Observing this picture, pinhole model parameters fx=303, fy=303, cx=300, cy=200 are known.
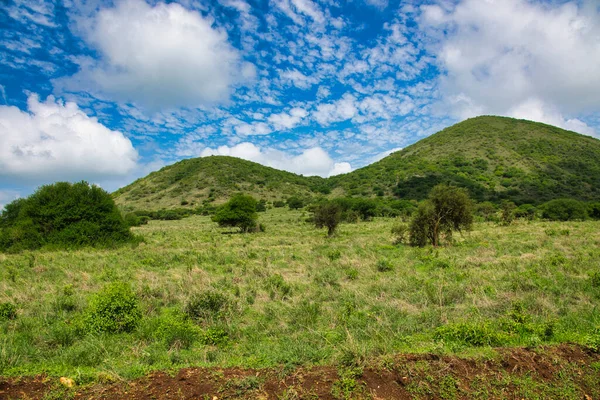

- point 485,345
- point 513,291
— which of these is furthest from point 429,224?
point 485,345

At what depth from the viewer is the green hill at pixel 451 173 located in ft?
213

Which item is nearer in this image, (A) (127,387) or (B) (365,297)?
(A) (127,387)

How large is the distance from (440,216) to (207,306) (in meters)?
18.2

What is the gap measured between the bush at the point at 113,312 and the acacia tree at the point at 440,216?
1864 centimetres

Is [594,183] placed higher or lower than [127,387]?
higher

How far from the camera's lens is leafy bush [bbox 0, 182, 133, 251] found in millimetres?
20859

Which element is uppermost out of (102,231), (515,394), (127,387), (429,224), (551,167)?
(551,167)

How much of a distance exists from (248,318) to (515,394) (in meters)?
5.80

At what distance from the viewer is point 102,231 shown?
898 inches

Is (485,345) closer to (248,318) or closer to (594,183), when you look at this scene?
(248,318)

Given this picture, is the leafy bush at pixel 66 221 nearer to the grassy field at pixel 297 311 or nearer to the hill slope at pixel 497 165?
the grassy field at pixel 297 311

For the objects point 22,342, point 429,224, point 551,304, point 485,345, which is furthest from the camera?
point 429,224

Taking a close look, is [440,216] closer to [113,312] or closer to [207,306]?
[207,306]

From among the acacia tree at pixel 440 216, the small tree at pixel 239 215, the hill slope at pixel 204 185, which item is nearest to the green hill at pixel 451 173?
the hill slope at pixel 204 185
